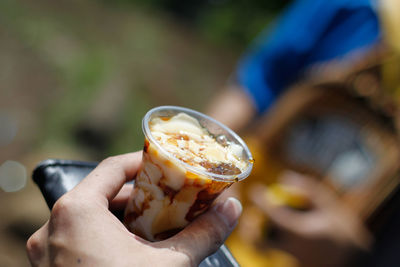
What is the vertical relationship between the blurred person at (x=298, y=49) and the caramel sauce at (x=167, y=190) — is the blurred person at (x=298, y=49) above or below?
above

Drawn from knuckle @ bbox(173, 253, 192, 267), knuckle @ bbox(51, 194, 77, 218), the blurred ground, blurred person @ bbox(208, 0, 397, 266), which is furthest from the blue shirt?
the blurred ground

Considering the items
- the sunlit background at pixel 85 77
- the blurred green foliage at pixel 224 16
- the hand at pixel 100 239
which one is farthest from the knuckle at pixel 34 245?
the blurred green foliage at pixel 224 16

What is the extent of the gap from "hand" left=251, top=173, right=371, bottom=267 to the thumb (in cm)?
82

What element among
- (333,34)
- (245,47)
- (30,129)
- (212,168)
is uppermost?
(333,34)

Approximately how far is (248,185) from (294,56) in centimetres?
93

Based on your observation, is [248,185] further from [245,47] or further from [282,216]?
[245,47]

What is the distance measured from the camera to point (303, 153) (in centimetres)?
205

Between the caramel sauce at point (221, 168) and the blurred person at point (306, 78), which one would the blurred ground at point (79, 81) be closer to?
the blurred person at point (306, 78)

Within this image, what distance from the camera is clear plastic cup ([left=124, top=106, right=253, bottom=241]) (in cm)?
114

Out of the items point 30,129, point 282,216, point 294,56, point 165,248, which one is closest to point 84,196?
point 165,248

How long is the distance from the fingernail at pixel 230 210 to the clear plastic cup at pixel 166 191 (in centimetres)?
5

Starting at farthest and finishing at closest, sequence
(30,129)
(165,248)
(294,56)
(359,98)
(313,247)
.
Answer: (30,129), (294,56), (313,247), (359,98), (165,248)

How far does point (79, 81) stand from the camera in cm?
525

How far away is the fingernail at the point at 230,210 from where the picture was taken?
4.12ft
